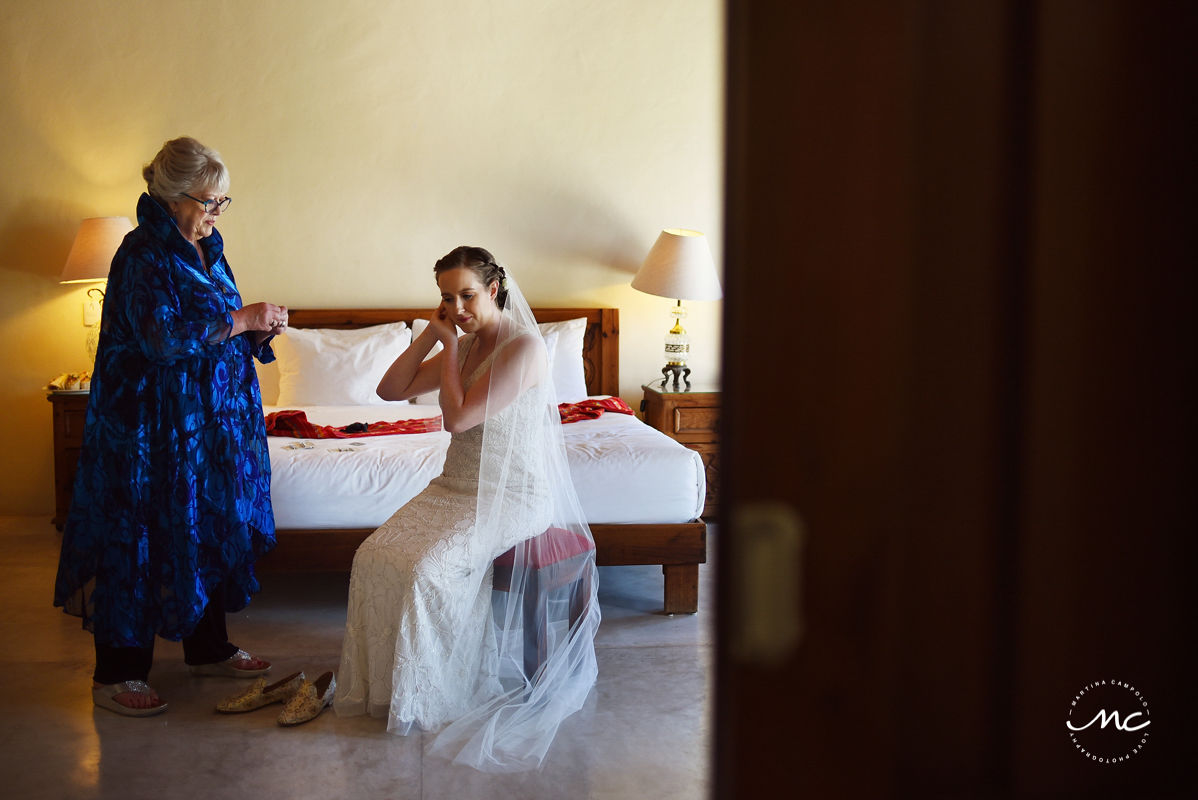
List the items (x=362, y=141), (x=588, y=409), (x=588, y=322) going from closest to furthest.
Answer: (x=588, y=409) < (x=362, y=141) < (x=588, y=322)

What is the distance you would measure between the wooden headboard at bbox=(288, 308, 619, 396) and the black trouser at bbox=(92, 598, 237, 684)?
2.33m

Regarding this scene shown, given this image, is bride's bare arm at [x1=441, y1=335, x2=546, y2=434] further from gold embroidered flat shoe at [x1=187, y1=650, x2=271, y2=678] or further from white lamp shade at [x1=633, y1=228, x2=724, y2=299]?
white lamp shade at [x1=633, y1=228, x2=724, y2=299]

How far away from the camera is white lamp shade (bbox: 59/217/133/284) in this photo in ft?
15.1

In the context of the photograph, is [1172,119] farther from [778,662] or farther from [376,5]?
[376,5]

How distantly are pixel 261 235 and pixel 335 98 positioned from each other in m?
0.80

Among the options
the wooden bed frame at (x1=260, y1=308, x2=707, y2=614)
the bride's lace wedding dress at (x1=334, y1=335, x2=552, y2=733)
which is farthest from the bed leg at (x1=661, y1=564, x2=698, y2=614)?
the bride's lace wedding dress at (x1=334, y1=335, x2=552, y2=733)

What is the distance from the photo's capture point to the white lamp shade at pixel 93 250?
4.61m

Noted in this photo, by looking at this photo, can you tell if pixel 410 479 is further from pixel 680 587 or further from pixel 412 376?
pixel 680 587

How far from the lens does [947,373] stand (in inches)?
16.5

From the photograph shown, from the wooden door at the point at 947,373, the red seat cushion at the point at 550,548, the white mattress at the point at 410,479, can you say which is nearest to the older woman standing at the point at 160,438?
the white mattress at the point at 410,479

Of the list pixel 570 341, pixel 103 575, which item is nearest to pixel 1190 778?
pixel 103 575

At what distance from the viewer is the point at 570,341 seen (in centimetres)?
491

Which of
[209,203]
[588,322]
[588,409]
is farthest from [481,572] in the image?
[588,322]

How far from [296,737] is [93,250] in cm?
310
